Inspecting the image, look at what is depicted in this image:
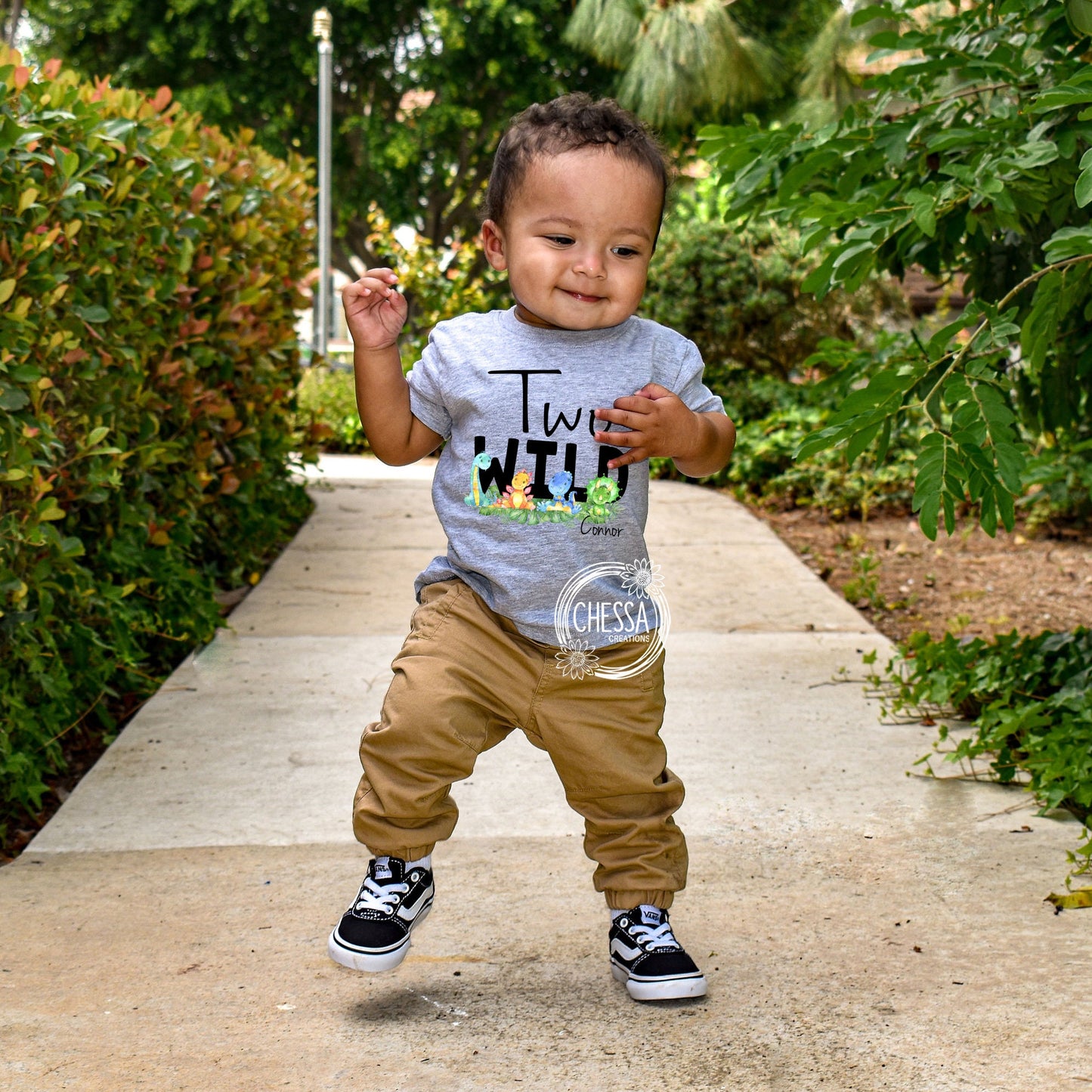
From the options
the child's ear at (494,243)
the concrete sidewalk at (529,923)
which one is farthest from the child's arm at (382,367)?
the concrete sidewalk at (529,923)

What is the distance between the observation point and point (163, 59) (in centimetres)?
2395

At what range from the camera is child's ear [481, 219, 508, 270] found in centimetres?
252

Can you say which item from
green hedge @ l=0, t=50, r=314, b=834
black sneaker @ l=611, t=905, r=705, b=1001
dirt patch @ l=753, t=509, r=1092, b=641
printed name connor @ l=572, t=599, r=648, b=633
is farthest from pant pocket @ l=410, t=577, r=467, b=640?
dirt patch @ l=753, t=509, r=1092, b=641

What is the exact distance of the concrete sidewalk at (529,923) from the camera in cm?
227

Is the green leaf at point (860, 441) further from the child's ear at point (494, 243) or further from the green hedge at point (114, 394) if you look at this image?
the green hedge at point (114, 394)

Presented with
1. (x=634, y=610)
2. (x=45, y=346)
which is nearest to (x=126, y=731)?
(x=45, y=346)

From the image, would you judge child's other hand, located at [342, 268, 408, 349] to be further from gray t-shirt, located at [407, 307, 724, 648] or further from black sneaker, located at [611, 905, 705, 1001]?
black sneaker, located at [611, 905, 705, 1001]

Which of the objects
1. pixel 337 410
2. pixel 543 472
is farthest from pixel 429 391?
pixel 337 410

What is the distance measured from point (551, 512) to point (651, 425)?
24 cm

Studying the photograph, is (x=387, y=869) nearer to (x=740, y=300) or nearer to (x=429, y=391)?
(x=429, y=391)

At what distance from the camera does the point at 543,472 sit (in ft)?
7.99

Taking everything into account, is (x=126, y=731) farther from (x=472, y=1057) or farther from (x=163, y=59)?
(x=163, y=59)

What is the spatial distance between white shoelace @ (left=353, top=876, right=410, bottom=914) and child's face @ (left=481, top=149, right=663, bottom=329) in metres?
1.07

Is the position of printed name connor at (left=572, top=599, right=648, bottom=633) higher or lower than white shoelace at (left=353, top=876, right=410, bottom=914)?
higher
